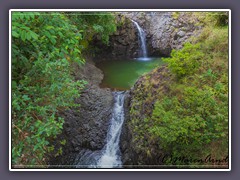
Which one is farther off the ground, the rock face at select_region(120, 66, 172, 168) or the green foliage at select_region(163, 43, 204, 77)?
the green foliage at select_region(163, 43, 204, 77)

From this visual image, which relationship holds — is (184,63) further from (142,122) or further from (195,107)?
(142,122)

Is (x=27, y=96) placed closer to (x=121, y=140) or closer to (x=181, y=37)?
(x=121, y=140)

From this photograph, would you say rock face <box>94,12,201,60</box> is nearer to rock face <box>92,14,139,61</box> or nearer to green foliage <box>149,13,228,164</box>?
rock face <box>92,14,139,61</box>

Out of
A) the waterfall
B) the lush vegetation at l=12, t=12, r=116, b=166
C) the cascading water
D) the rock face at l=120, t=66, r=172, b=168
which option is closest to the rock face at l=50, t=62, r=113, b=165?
the cascading water

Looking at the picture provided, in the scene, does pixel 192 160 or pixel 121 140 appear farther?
pixel 121 140

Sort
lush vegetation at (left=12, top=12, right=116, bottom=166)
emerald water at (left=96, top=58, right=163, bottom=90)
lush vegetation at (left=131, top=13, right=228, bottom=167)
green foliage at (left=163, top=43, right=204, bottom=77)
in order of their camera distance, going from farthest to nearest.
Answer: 1. emerald water at (left=96, top=58, right=163, bottom=90)
2. green foliage at (left=163, top=43, right=204, bottom=77)
3. lush vegetation at (left=131, top=13, right=228, bottom=167)
4. lush vegetation at (left=12, top=12, right=116, bottom=166)

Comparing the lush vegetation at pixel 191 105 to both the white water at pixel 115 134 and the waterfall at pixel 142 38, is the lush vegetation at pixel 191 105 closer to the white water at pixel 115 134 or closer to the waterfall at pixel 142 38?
the white water at pixel 115 134

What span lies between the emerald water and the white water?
0.89m

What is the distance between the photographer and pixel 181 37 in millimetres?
9039

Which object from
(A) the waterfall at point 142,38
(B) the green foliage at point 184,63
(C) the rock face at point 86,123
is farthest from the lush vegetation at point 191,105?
(A) the waterfall at point 142,38

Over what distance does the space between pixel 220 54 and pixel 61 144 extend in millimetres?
3429

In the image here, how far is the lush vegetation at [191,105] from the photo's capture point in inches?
130

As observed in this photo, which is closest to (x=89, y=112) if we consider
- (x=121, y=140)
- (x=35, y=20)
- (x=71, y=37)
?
(x=121, y=140)

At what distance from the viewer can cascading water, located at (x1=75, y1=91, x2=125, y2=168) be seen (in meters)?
4.30
